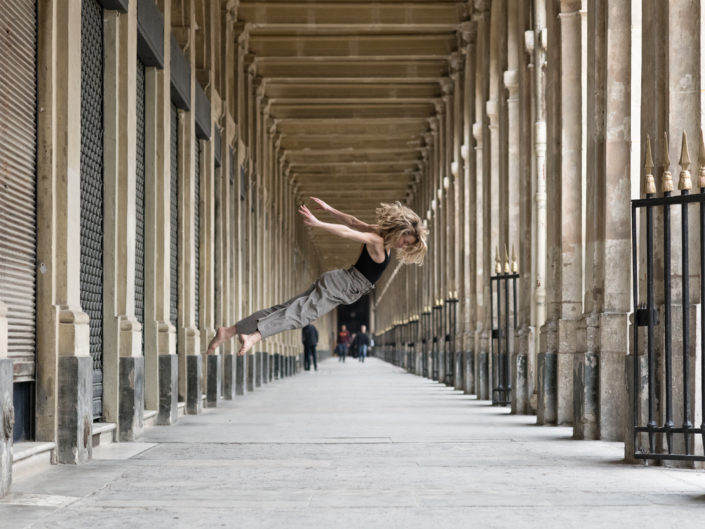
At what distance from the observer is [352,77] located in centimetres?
2989

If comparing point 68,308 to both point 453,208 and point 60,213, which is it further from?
point 453,208

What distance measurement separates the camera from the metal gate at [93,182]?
10.5 m

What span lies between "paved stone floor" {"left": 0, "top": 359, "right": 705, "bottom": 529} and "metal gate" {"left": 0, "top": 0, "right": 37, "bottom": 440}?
0.83 m

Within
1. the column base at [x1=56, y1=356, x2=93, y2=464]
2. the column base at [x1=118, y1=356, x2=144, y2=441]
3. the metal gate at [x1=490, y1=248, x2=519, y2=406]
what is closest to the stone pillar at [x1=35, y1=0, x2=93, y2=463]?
the column base at [x1=56, y1=356, x2=93, y2=464]

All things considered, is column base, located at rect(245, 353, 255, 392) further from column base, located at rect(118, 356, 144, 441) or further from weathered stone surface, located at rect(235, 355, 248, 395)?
column base, located at rect(118, 356, 144, 441)

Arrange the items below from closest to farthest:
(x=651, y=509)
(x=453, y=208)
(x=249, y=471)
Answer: (x=651, y=509) → (x=249, y=471) → (x=453, y=208)

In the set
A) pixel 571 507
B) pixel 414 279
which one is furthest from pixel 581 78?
pixel 414 279

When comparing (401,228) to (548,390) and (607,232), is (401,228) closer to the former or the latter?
(607,232)

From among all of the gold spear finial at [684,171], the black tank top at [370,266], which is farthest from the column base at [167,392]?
the gold spear finial at [684,171]

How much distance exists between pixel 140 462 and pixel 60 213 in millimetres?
2035

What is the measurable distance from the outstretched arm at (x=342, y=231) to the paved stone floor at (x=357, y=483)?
173 centimetres

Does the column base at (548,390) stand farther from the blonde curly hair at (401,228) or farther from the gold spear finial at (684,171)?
the gold spear finial at (684,171)

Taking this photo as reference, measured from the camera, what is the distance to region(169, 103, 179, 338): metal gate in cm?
1541

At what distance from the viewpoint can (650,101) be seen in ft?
30.8
